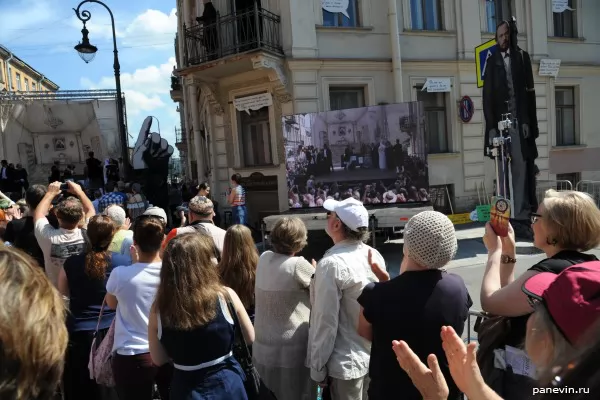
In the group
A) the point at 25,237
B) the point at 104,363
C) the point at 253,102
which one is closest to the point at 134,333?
the point at 104,363

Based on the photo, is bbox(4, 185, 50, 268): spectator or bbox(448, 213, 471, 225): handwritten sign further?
bbox(448, 213, 471, 225): handwritten sign

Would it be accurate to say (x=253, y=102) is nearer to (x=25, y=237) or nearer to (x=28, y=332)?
(x=25, y=237)

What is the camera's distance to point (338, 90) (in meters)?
12.8

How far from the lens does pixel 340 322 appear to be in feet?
8.86

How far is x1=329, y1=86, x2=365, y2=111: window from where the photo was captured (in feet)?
41.9

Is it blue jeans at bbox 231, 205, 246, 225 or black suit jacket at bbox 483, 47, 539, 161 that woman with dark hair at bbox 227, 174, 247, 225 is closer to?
blue jeans at bbox 231, 205, 246, 225

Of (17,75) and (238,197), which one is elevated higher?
(17,75)

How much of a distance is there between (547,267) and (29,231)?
449cm

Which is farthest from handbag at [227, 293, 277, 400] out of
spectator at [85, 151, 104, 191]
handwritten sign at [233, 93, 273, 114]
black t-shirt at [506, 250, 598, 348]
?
spectator at [85, 151, 104, 191]

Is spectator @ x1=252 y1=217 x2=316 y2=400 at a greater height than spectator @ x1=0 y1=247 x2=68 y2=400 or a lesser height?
lesser

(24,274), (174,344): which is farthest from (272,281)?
(24,274)

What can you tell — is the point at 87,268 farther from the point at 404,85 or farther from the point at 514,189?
the point at 404,85

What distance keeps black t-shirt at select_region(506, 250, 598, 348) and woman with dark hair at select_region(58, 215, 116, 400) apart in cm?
269

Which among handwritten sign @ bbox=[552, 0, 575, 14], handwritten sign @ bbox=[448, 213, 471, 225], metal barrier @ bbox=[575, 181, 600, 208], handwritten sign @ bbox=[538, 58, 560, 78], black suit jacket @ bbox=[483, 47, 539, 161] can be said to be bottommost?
handwritten sign @ bbox=[448, 213, 471, 225]
